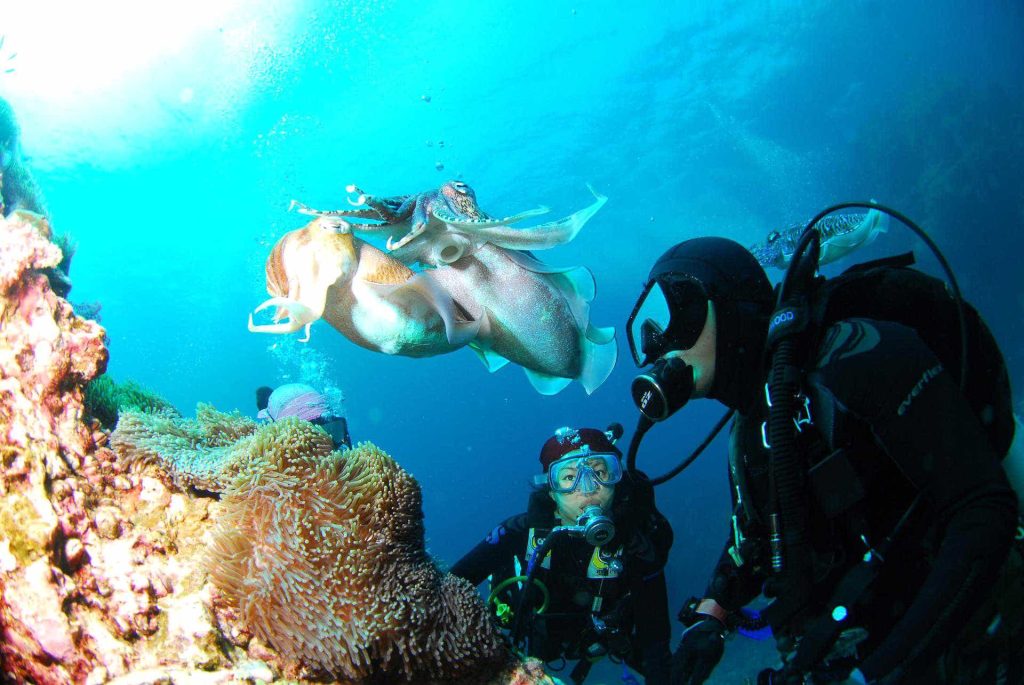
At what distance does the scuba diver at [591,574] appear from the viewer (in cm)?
493

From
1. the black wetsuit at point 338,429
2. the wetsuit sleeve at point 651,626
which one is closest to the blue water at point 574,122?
the wetsuit sleeve at point 651,626

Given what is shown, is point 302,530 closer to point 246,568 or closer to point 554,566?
point 246,568

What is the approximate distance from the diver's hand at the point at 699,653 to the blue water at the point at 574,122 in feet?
50.6

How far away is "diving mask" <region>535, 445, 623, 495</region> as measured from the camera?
5.12m

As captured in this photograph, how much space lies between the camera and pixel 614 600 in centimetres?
502

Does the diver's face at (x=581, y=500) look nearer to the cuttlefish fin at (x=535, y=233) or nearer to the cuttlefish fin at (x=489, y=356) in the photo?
the cuttlefish fin at (x=489, y=356)

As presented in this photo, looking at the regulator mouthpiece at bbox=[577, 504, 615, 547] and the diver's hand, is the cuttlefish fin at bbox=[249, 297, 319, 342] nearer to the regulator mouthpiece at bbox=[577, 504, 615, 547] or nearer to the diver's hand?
the diver's hand

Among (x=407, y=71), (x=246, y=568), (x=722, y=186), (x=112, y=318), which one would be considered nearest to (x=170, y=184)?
(x=407, y=71)

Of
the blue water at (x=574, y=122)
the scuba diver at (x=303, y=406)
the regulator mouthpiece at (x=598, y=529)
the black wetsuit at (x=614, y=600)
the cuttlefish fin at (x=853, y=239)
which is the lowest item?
the black wetsuit at (x=614, y=600)

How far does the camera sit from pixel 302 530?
227 cm

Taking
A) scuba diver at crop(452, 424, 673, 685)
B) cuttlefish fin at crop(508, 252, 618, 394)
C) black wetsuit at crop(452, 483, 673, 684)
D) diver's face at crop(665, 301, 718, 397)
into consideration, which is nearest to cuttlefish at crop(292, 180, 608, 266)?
cuttlefish fin at crop(508, 252, 618, 394)

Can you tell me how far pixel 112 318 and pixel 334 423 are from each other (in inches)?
2967

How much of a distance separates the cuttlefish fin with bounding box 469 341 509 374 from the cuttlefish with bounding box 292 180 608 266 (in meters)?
0.57

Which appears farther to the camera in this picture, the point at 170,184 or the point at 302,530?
the point at 170,184
